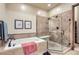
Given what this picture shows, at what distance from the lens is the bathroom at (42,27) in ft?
4.89

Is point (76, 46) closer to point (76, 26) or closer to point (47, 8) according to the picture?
point (76, 26)

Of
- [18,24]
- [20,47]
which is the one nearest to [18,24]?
[18,24]

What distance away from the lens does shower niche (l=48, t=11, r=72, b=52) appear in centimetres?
156

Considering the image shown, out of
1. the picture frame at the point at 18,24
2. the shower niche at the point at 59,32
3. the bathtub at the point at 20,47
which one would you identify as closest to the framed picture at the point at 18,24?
the picture frame at the point at 18,24

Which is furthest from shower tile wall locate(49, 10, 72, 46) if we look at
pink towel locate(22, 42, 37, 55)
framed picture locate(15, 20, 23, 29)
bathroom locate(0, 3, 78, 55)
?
framed picture locate(15, 20, 23, 29)

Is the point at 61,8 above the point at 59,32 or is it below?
above

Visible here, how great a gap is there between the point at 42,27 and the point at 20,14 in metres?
0.42

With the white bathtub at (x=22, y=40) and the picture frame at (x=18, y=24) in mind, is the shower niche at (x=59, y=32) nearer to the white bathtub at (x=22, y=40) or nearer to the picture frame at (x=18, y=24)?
the white bathtub at (x=22, y=40)

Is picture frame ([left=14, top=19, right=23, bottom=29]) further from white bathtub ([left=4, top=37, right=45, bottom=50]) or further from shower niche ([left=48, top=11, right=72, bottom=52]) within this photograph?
shower niche ([left=48, top=11, right=72, bottom=52])

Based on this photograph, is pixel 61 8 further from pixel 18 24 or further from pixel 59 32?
pixel 18 24

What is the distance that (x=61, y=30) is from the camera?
61.9 inches

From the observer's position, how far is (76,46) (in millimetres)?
1543

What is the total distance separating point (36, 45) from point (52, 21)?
0.48 m

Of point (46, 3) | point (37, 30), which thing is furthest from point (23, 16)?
point (46, 3)
